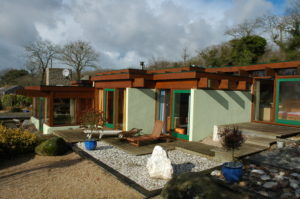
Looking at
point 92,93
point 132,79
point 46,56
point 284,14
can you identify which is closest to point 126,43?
point 46,56

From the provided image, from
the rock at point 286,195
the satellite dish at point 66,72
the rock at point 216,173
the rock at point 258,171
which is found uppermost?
the satellite dish at point 66,72

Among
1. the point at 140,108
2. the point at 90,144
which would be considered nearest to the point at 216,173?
the point at 90,144

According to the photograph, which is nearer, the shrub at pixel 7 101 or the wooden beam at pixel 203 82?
the wooden beam at pixel 203 82

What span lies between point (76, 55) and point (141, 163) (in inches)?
1157

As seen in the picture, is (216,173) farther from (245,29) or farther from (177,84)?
(245,29)

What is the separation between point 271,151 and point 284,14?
25175 mm

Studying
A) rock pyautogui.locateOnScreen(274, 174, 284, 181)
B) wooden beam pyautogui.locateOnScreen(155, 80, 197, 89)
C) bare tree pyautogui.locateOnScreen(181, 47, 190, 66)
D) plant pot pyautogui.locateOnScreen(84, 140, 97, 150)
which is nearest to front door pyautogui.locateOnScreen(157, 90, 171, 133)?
wooden beam pyautogui.locateOnScreen(155, 80, 197, 89)

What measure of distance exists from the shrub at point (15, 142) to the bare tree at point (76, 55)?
1004 inches

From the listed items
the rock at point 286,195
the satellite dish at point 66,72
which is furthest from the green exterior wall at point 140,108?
the satellite dish at point 66,72

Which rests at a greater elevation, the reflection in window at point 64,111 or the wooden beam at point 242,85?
the wooden beam at point 242,85

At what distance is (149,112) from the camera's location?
10.2 meters

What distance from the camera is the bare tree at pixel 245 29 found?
27.9 metres

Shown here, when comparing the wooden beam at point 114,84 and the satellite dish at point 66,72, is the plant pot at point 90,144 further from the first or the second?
the satellite dish at point 66,72

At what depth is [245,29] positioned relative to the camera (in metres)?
28.3
